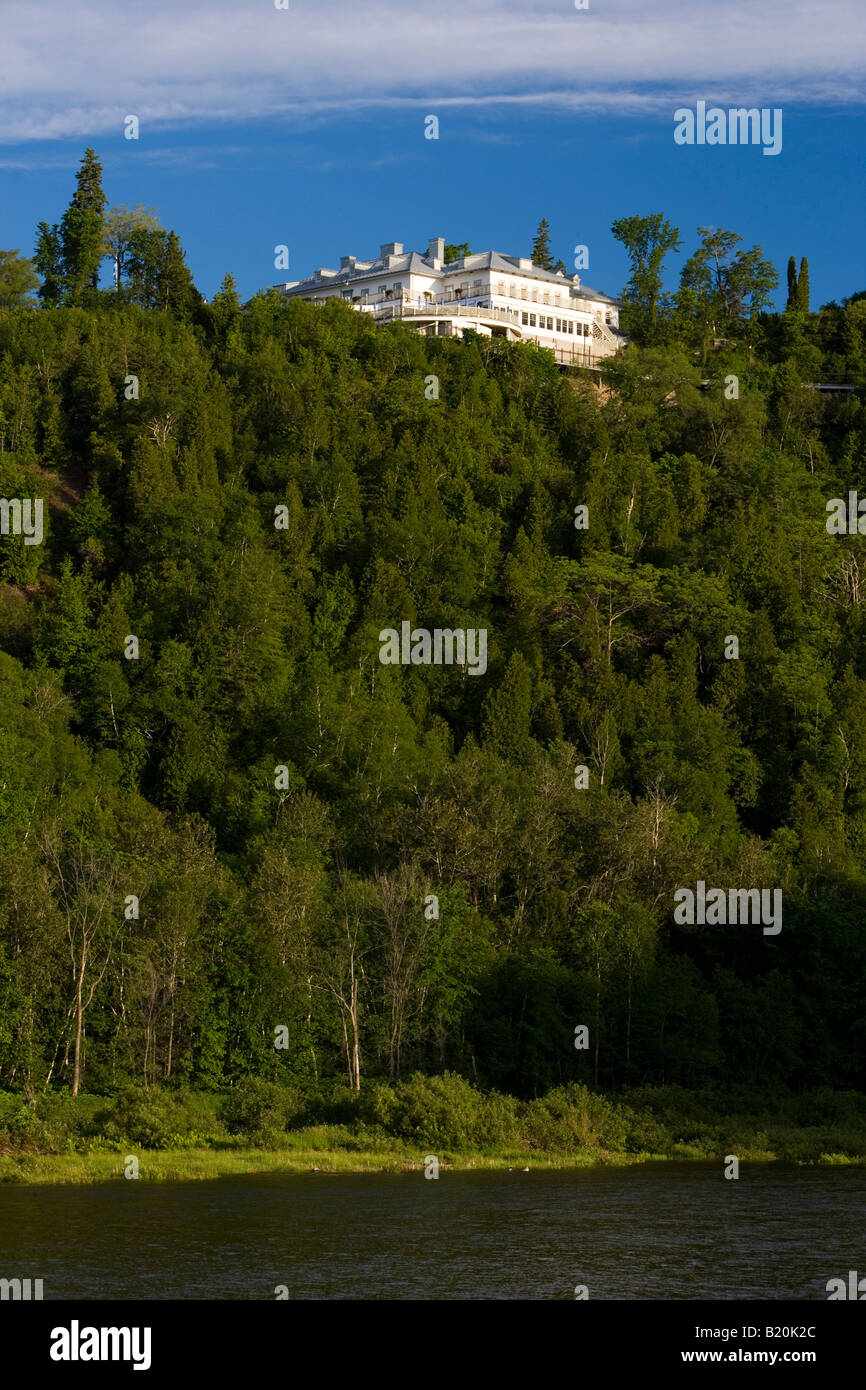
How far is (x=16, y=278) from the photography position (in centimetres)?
17900

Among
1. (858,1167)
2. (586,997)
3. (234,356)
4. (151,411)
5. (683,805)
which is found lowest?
(858,1167)

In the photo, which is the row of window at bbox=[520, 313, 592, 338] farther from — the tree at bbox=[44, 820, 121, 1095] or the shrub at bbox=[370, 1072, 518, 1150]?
the shrub at bbox=[370, 1072, 518, 1150]

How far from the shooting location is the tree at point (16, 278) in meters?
177

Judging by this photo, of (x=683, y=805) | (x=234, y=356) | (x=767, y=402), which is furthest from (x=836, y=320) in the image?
(x=683, y=805)

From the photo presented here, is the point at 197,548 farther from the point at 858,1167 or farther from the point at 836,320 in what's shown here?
the point at 836,320

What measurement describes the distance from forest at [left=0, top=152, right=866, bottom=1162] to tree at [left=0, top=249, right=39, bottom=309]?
324mm

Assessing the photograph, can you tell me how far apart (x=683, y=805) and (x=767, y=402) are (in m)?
71.6

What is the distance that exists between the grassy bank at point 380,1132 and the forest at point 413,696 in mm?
2727

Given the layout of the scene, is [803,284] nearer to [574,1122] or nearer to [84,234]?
[84,234]

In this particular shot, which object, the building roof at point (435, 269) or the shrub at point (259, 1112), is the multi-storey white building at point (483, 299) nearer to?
the building roof at point (435, 269)

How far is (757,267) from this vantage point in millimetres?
193375

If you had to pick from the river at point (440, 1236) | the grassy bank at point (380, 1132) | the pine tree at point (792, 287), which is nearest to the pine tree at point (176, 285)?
the pine tree at point (792, 287)

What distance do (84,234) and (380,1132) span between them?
415ft

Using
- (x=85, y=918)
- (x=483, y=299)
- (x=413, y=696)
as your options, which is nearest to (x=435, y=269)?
(x=483, y=299)
